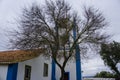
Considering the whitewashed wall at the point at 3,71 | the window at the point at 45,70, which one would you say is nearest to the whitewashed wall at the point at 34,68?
the window at the point at 45,70

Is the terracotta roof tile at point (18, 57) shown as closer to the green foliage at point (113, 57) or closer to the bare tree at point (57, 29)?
the bare tree at point (57, 29)

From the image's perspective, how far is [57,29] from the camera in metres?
14.0

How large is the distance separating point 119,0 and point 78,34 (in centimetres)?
528

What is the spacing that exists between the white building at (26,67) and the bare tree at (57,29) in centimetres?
147

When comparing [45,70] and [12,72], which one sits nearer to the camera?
[12,72]

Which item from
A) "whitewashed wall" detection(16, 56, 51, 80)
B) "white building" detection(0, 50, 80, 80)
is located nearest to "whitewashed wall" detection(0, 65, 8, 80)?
"white building" detection(0, 50, 80, 80)

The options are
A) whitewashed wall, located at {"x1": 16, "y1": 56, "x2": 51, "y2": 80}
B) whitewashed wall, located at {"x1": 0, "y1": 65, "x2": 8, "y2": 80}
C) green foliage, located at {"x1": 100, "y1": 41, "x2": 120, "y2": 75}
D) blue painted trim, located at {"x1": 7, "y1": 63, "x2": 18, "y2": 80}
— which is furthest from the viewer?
green foliage, located at {"x1": 100, "y1": 41, "x2": 120, "y2": 75}

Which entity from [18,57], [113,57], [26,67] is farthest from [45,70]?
[113,57]

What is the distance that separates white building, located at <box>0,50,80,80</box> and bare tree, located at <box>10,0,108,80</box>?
1467 millimetres

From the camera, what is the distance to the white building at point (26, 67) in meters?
13.0

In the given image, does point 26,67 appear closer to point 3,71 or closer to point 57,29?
point 3,71

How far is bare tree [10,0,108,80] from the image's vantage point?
13414mm

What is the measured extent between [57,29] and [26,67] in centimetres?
458

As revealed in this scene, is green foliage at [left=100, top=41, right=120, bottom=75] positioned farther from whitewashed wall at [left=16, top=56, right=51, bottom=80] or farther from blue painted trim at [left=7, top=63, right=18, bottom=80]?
blue painted trim at [left=7, top=63, right=18, bottom=80]
